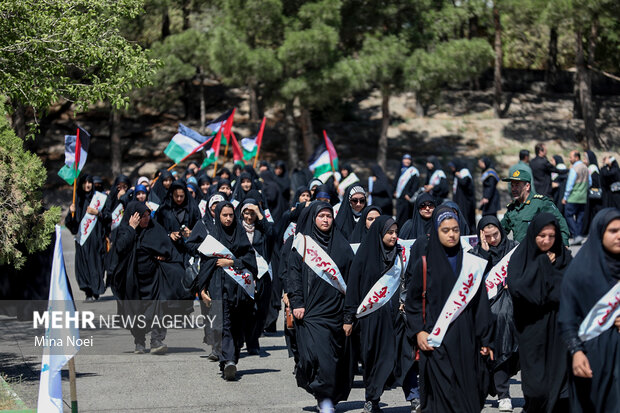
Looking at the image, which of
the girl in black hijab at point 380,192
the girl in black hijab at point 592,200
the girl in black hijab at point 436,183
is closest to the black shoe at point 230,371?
the girl in black hijab at point 436,183

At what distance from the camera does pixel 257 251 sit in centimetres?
1009

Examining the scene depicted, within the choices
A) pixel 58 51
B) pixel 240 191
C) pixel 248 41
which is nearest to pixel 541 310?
pixel 58 51

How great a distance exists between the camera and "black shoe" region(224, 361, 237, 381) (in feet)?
29.3

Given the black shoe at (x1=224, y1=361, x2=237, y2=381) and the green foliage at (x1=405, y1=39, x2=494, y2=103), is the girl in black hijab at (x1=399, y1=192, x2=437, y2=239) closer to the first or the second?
the black shoe at (x1=224, y1=361, x2=237, y2=381)

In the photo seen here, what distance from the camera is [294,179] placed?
20016 millimetres

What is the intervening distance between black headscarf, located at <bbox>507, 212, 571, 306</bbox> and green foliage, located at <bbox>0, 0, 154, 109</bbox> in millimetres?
5393

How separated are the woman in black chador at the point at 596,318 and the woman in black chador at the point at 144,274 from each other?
5786 mm

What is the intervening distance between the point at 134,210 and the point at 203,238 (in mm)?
1047

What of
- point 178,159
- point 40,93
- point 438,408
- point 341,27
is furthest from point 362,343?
point 341,27

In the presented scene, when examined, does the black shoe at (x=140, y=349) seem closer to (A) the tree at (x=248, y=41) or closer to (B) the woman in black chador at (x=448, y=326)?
(B) the woman in black chador at (x=448, y=326)

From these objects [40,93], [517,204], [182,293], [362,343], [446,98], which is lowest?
[446,98]

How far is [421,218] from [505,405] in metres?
2.32

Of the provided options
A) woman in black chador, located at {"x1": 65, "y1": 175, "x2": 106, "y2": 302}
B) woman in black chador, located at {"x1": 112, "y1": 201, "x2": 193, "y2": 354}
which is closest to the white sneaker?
woman in black chador, located at {"x1": 112, "y1": 201, "x2": 193, "y2": 354}

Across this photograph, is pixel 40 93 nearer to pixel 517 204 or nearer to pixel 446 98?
pixel 517 204
